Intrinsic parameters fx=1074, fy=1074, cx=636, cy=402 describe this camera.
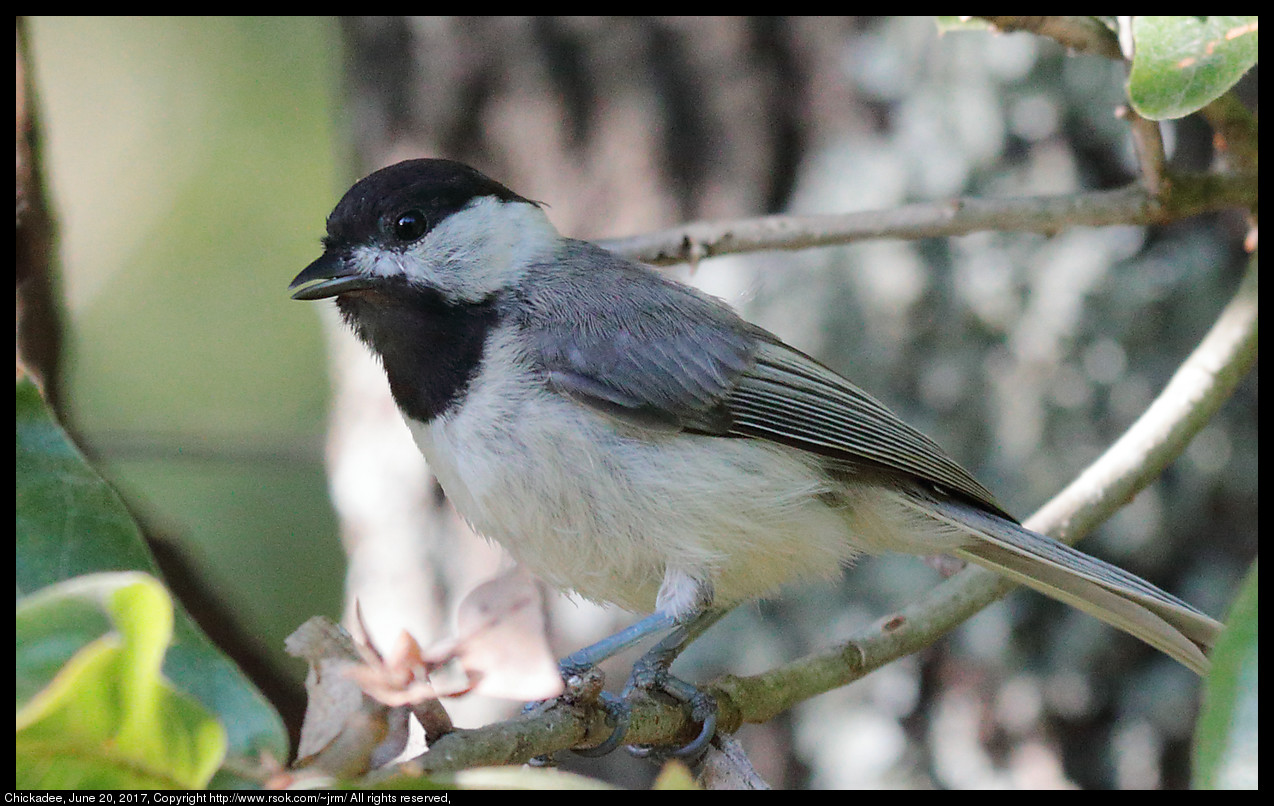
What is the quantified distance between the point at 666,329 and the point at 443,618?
1.66 meters

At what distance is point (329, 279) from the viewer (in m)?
1.90

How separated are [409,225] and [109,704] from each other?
4.20 feet

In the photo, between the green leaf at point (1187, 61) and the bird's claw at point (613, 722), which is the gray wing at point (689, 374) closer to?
the bird's claw at point (613, 722)

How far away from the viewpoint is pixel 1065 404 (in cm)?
275

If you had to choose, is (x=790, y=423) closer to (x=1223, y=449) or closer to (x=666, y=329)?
(x=666, y=329)

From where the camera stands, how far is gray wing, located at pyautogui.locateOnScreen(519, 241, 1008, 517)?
1897mm

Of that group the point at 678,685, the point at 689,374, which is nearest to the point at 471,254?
the point at 689,374

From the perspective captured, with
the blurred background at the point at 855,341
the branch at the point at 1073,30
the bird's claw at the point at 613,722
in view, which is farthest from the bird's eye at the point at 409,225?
the branch at the point at 1073,30

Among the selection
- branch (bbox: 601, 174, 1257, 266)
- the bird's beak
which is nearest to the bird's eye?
the bird's beak

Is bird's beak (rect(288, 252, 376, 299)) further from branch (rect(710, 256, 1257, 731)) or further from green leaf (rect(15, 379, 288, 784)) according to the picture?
branch (rect(710, 256, 1257, 731))

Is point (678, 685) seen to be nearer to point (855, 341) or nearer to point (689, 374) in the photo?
point (689, 374)

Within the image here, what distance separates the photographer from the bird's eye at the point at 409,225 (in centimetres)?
197

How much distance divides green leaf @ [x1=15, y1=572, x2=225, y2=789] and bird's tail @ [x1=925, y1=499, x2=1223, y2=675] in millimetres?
1452
